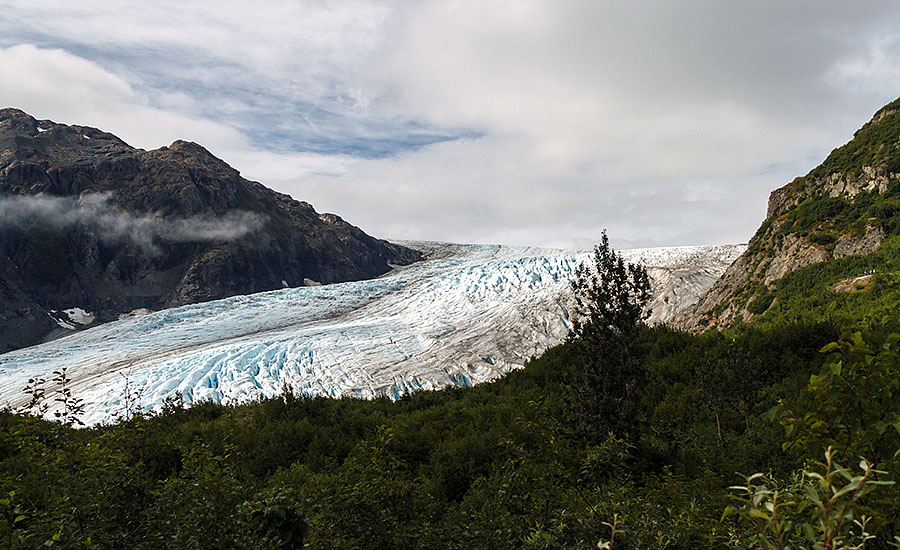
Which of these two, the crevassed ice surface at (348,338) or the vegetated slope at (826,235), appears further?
the crevassed ice surface at (348,338)

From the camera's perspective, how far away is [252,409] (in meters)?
16.5

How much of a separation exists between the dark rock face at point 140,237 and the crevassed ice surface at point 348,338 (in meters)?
50.9

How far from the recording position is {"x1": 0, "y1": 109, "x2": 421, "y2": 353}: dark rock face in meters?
86.8

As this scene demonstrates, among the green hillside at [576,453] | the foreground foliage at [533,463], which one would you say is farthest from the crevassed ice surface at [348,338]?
the foreground foliage at [533,463]

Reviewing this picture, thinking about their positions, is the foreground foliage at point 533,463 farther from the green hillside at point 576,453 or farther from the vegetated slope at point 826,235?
the vegetated slope at point 826,235

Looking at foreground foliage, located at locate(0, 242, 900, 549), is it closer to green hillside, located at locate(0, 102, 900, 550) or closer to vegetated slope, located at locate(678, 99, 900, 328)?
green hillside, located at locate(0, 102, 900, 550)

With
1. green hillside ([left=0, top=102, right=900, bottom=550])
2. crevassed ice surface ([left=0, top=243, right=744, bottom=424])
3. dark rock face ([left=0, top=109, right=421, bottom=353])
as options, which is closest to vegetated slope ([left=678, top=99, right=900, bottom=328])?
green hillside ([left=0, top=102, right=900, bottom=550])

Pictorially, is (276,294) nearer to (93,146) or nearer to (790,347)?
(790,347)

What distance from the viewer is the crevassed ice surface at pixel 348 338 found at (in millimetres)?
26234

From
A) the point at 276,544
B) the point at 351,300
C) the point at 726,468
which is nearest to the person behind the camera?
the point at 276,544

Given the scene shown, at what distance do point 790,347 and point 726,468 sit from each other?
37.8ft

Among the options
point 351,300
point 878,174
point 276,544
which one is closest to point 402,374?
point 351,300

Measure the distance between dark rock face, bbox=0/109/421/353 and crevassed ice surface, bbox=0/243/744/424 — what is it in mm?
50919

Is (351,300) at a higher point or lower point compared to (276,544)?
higher
